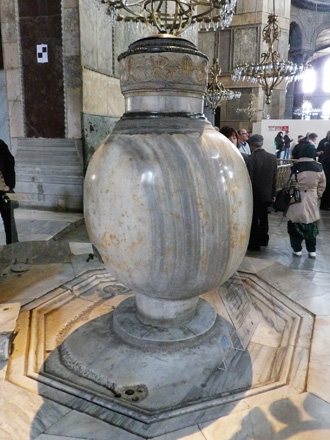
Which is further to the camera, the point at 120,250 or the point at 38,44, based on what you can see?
the point at 38,44

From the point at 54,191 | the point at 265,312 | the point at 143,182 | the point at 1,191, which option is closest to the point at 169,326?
the point at 265,312

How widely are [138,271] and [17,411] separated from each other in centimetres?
85

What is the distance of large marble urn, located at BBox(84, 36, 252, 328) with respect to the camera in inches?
74.6

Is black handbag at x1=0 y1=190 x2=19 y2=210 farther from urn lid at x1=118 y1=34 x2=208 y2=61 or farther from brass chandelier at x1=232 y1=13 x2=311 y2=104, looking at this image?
brass chandelier at x1=232 y1=13 x2=311 y2=104

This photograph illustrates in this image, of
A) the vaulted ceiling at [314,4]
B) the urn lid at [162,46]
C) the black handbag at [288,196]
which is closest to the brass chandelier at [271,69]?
the black handbag at [288,196]

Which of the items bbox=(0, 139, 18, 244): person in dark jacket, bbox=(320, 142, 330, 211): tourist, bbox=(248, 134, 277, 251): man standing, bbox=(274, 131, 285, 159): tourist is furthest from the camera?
bbox=(274, 131, 285, 159): tourist

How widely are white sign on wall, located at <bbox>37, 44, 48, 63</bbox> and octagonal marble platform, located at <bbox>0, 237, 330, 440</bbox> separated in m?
4.24

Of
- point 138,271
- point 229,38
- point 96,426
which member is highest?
point 229,38

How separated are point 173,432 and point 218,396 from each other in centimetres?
32

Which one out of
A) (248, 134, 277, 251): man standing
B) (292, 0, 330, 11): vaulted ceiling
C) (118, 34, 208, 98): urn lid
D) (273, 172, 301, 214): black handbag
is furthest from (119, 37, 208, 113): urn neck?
(292, 0, 330, 11): vaulted ceiling

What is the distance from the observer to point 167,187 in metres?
1.88

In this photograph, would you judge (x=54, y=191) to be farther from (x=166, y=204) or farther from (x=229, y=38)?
(x=229, y=38)

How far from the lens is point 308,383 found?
196 cm

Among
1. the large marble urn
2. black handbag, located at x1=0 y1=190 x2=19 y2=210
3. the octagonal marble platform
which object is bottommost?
the octagonal marble platform
